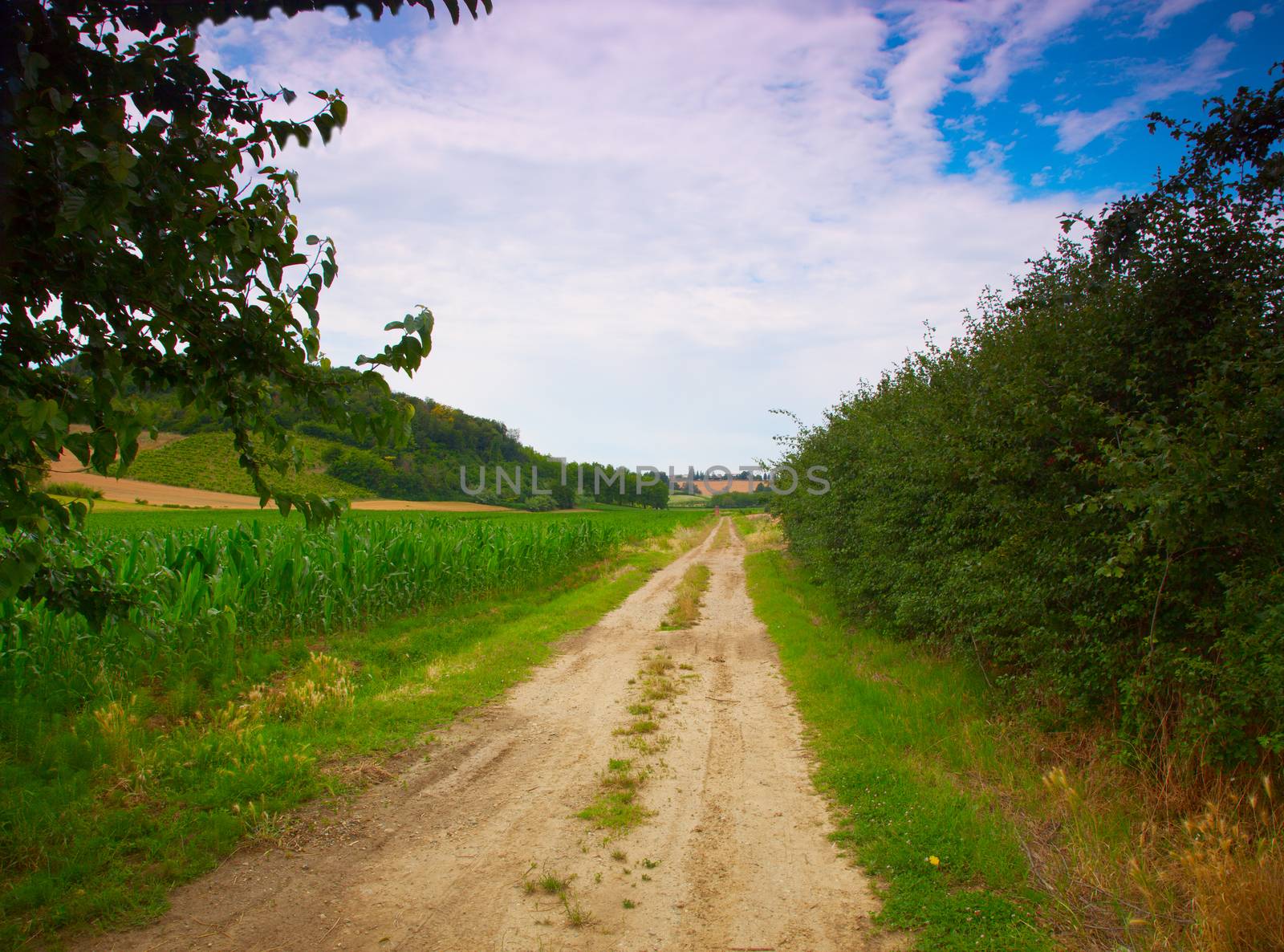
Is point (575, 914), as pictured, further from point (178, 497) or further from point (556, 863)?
point (178, 497)

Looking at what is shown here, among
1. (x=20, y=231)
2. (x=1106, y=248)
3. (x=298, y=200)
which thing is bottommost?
(x=20, y=231)

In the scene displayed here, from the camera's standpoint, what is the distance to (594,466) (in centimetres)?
9631

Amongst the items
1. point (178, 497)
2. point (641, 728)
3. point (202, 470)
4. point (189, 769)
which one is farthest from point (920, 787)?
point (202, 470)

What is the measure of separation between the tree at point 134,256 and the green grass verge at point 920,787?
378 centimetres

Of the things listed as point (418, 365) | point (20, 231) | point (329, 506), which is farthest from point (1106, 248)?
point (20, 231)

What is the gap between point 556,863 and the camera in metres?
4.30

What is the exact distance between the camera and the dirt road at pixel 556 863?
11.8 feet

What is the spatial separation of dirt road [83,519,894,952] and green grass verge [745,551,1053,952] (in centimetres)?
26

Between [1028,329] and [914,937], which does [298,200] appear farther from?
[1028,329]

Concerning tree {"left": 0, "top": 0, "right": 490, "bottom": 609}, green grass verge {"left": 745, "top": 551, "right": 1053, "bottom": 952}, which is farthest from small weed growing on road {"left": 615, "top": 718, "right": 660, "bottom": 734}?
tree {"left": 0, "top": 0, "right": 490, "bottom": 609}

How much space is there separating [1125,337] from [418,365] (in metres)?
5.54

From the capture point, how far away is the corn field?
6.51m

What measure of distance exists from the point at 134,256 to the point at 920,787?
570cm

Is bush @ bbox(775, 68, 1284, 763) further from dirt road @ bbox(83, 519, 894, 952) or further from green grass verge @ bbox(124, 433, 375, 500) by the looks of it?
green grass verge @ bbox(124, 433, 375, 500)
